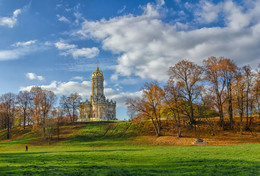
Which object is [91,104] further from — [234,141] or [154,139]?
[234,141]

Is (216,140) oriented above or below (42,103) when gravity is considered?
below

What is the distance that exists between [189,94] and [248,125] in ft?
44.6

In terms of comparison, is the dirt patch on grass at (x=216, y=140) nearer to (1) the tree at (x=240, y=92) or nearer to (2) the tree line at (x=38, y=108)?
(1) the tree at (x=240, y=92)

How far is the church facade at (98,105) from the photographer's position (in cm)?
10769

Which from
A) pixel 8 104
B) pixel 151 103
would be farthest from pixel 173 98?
pixel 8 104

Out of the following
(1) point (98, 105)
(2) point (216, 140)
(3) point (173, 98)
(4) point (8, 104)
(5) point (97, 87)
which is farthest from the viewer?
(5) point (97, 87)

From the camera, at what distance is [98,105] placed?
10775 centimetres

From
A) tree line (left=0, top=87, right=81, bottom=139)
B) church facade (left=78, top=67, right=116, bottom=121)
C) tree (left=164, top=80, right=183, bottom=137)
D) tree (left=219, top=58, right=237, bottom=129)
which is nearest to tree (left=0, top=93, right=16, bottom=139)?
tree line (left=0, top=87, right=81, bottom=139)

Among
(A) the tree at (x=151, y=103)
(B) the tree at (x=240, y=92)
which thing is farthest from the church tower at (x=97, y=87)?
(B) the tree at (x=240, y=92)

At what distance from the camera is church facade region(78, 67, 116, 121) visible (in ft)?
353

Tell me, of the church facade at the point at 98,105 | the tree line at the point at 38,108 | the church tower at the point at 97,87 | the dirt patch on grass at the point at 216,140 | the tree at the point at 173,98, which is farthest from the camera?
the church tower at the point at 97,87

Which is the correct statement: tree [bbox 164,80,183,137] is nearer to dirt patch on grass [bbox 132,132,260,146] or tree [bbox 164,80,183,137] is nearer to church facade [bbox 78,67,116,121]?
dirt patch on grass [bbox 132,132,260,146]

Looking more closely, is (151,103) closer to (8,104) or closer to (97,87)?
(8,104)

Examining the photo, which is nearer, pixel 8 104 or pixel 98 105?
pixel 8 104
